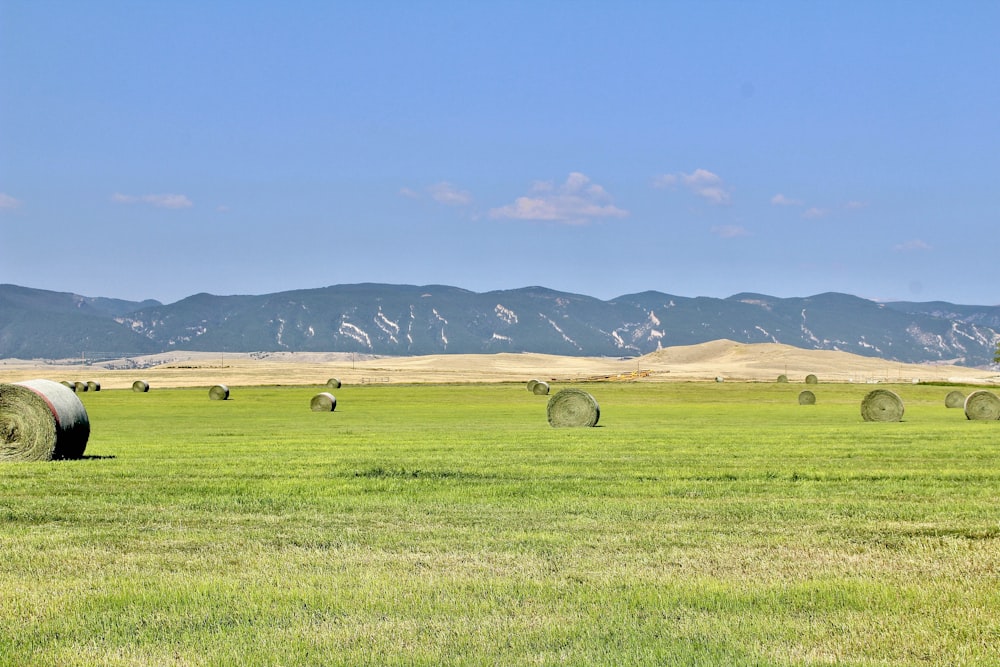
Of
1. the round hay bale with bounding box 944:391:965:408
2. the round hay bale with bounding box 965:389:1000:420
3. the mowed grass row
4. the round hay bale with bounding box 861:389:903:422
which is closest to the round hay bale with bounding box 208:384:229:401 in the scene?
the round hay bale with bounding box 861:389:903:422

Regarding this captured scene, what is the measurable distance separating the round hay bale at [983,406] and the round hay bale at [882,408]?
3.55 m

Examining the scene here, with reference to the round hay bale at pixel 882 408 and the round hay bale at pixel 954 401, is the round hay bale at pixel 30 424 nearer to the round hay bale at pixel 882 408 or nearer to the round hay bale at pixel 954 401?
the round hay bale at pixel 882 408

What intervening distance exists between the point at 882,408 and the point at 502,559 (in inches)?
1386

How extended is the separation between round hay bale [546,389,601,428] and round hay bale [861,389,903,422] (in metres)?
12.1

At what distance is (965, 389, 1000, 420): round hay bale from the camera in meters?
43.6

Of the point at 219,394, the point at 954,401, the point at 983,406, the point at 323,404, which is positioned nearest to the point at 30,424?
the point at 323,404

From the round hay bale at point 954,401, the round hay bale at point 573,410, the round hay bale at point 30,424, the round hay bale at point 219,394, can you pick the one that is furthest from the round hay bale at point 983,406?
the round hay bale at point 219,394

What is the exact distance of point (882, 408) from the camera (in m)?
42.5

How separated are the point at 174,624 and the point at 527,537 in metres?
4.63

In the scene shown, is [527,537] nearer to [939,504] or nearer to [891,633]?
[891,633]

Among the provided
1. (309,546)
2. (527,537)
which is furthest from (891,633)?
(309,546)

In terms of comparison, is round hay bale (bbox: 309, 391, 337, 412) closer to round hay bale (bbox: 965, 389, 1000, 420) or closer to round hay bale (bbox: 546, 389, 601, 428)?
round hay bale (bbox: 546, 389, 601, 428)

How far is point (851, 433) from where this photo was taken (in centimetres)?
3234

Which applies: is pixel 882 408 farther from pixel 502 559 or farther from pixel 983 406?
pixel 502 559
